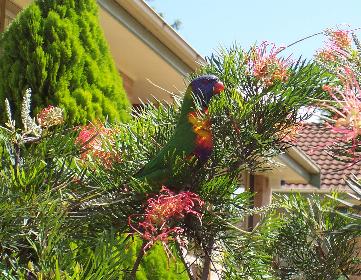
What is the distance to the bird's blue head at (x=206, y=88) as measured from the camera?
1874mm

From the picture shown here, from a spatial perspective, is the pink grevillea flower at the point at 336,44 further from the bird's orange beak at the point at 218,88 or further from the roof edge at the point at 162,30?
the roof edge at the point at 162,30

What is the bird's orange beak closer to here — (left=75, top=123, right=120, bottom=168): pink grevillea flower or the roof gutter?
(left=75, top=123, right=120, bottom=168): pink grevillea flower

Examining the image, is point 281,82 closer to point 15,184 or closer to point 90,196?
point 90,196

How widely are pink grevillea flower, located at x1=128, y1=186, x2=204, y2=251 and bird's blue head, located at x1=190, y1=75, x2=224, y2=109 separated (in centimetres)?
32

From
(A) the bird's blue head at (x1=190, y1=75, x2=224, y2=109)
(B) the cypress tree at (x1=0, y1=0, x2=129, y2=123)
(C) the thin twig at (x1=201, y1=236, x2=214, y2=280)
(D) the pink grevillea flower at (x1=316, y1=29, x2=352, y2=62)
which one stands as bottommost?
(B) the cypress tree at (x1=0, y1=0, x2=129, y2=123)

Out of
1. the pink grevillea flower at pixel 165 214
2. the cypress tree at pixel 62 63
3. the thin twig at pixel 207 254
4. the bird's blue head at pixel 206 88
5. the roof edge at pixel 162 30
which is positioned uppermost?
the bird's blue head at pixel 206 88

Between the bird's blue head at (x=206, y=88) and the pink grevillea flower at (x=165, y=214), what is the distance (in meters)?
0.32

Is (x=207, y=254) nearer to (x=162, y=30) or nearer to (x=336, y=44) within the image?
(x=336, y=44)

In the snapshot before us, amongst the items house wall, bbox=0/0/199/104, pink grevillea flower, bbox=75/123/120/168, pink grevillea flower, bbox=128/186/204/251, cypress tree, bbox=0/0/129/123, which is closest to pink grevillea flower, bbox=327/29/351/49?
pink grevillea flower, bbox=128/186/204/251

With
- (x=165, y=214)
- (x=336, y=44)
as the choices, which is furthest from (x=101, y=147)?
(x=336, y=44)

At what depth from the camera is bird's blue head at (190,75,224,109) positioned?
6.15ft

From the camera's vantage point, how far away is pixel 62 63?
15.5ft

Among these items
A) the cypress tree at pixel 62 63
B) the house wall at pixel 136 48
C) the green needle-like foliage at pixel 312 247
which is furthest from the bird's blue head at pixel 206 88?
the house wall at pixel 136 48

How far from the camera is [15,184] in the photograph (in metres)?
1.60
